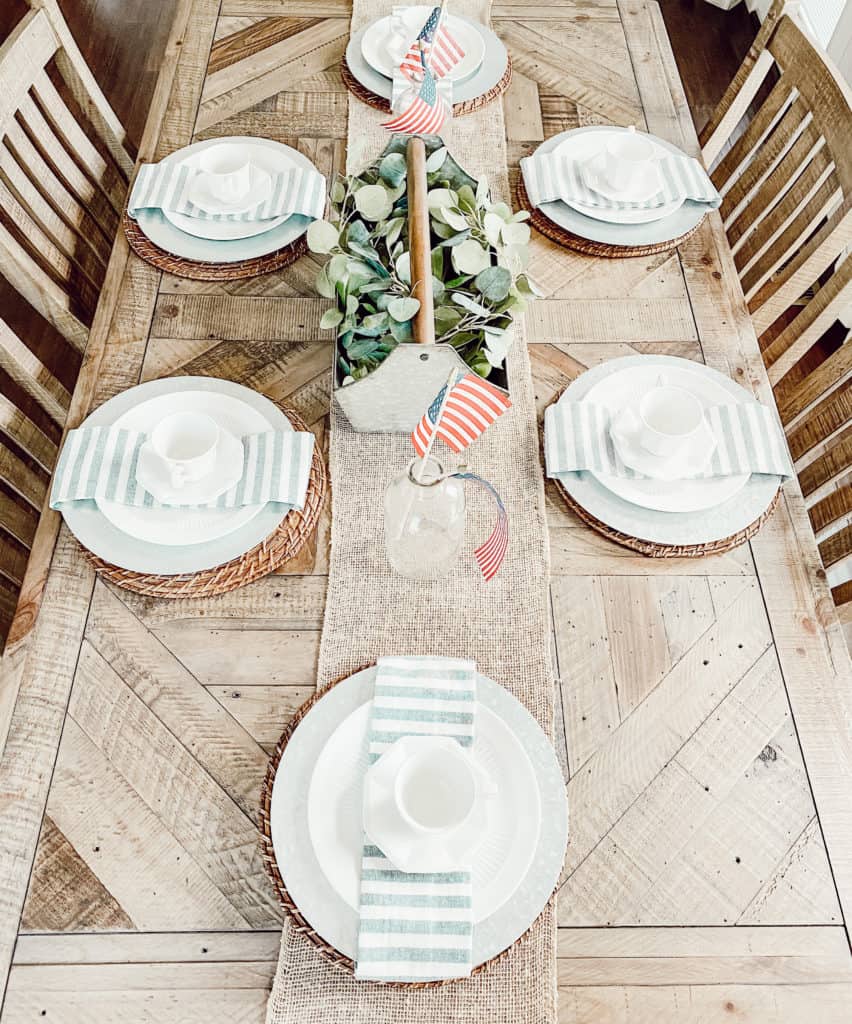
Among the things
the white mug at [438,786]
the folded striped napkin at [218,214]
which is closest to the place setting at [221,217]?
the folded striped napkin at [218,214]

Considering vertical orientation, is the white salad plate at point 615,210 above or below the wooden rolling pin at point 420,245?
below

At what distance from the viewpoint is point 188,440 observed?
3.11ft

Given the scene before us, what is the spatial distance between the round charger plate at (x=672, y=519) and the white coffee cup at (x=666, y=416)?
0.08 m

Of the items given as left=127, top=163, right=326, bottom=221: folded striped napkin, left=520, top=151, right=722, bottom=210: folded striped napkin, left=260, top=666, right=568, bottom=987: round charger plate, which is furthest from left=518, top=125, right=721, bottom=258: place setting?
left=260, top=666, right=568, bottom=987: round charger plate

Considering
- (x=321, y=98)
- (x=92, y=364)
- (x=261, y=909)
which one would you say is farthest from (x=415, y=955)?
(x=321, y=98)

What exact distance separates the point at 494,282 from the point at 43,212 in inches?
A: 30.4

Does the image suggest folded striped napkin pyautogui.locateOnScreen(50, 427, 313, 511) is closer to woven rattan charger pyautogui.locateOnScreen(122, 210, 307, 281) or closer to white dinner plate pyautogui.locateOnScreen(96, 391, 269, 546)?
white dinner plate pyautogui.locateOnScreen(96, 391, 269, 546)

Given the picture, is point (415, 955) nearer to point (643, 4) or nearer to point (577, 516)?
point (577, 516)

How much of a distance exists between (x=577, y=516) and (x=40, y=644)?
2.22 ft

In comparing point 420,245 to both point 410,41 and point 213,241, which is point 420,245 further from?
point 410,41

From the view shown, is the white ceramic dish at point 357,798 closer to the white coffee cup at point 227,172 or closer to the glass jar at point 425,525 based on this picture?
the glass jar at point 425,525

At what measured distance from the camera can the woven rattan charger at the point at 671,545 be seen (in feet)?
3.22

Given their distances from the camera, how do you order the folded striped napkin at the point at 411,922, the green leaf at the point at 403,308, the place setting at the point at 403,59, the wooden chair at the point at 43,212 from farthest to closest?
1. the place setting at the point at 403,59
2. the wooden chair at the point at 43,212
3. the green leaf at the point at 403,308
4. the folded striped napkin at the point at 411,922

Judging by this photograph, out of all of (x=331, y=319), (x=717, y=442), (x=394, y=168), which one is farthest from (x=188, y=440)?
(x=717, y=442)
